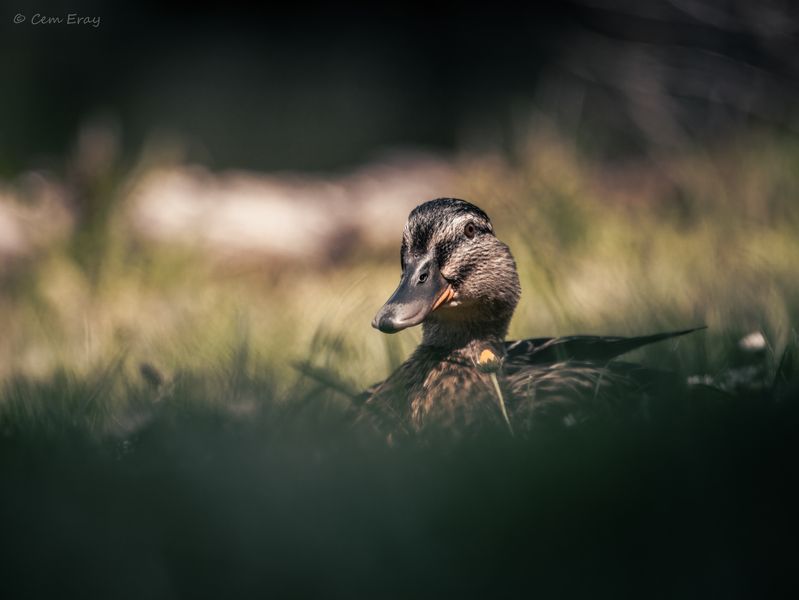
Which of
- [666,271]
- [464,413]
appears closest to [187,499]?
[464,413]

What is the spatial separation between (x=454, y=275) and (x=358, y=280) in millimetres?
263

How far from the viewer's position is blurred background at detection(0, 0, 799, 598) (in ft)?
4.37

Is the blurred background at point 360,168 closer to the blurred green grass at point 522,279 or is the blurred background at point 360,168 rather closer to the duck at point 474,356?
the blurred green grass at point 522,279

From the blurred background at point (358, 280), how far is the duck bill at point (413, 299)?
5.7 inches

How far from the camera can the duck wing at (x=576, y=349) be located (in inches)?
81.3

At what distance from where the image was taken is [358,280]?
2.41 m

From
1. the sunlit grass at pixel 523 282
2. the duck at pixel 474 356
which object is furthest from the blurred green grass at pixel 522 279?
the duck at pixel 474 356

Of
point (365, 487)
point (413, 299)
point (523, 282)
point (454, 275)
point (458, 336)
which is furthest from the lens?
point (523, 282)

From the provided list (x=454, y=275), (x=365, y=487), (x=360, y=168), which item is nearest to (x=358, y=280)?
(x=454, y=275)

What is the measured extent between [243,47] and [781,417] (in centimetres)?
573

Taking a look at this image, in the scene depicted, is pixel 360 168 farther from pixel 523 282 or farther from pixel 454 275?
pixel 454 275

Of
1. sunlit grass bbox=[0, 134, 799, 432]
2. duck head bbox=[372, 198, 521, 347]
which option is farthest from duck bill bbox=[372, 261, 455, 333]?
sunlit grass bbox=[0, 134, 799, 432]

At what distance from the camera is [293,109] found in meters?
6.44

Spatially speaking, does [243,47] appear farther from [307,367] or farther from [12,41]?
[307,367]
